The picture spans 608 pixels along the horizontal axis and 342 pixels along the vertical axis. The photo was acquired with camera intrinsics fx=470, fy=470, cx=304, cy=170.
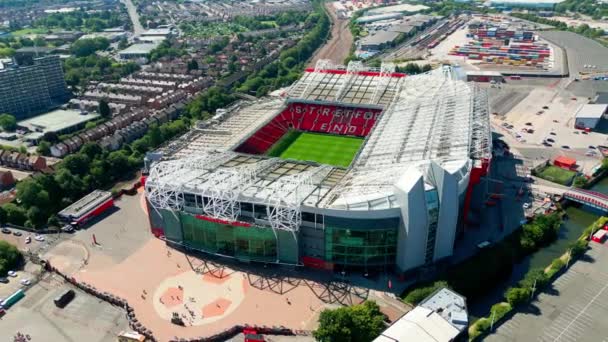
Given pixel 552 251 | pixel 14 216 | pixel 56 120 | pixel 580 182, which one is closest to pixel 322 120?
pixel 580 182

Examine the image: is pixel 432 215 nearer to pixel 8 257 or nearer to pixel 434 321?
pixel 434 321

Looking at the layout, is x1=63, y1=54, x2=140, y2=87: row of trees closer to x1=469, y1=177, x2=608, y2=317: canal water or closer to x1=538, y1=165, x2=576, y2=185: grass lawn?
x1=538, y1=165, x2=576, y2=185: grass lawn

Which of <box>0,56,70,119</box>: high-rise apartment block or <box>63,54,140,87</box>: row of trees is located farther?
<box>63,54,140,87</box>: row of trees

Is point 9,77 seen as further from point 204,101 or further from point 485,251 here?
point 485,251

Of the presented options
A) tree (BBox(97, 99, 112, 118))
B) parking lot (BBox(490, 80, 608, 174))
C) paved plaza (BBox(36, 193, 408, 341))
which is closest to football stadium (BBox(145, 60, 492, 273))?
paved plaza (BBox(36, 193, 408, 341))

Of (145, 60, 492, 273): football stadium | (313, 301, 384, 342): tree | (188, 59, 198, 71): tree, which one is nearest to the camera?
(313, 301, 384, 342): tree

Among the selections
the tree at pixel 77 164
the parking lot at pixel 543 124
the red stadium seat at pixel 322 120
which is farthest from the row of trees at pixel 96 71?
the parking lot at pixel 543 124

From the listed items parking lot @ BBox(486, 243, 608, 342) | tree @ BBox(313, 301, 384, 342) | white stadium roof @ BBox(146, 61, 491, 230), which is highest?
white stadium roof @ BBox(146, 61, 491, 230)
